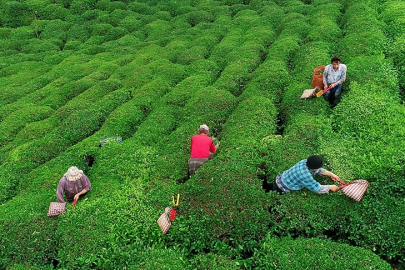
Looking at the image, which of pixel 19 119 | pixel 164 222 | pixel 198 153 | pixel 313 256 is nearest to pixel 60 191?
pixel 164 222

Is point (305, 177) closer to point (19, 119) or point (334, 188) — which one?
point (334, 188)

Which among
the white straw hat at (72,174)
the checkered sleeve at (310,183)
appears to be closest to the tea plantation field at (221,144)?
the checkered sleeve at (310,183)

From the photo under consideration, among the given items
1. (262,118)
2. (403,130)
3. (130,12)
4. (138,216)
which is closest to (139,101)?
(262,118)

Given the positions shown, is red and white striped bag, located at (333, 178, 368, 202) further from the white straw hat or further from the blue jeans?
the white straw hat

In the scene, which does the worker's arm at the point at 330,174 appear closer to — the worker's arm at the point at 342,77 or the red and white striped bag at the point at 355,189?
the red and white striped bag at the point at 355,189

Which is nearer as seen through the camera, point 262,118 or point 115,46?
point 262,118

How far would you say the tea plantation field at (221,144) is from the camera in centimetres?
906

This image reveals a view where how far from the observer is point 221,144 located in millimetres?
12805

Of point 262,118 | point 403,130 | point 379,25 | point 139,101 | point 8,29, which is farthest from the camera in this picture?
point 8,29

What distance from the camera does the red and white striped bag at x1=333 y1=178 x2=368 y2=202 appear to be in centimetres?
920

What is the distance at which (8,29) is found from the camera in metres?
31.8

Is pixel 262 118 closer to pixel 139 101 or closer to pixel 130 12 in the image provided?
pixel 139 101

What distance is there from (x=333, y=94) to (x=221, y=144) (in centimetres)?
616

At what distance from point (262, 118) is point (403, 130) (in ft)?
18.1
